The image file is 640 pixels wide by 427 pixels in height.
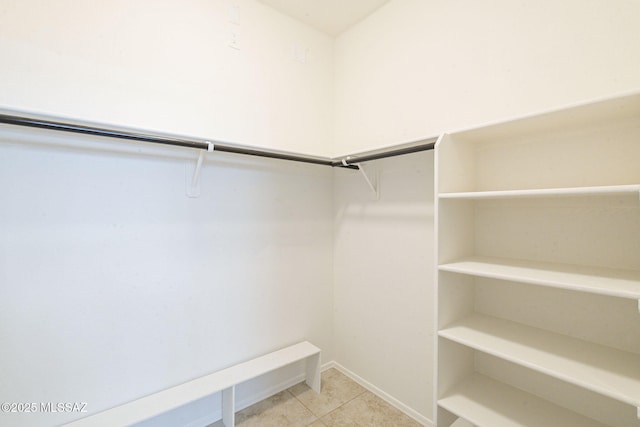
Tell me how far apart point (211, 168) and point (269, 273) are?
862mm

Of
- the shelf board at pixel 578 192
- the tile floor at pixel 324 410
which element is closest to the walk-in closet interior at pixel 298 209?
the shelf board at pixel 578 192

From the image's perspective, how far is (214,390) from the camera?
1.62 meters

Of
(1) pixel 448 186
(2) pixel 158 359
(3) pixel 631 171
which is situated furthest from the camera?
(2) pixel 158 359

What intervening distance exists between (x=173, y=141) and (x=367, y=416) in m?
2.13

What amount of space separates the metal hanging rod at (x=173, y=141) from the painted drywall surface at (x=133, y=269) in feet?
0.78

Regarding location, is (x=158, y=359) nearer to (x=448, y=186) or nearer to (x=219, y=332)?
(x=219, y=332)

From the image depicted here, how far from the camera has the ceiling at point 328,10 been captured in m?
2.00

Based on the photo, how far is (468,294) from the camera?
1.50m

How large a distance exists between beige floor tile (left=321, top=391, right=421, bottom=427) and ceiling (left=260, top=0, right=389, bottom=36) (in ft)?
9.63

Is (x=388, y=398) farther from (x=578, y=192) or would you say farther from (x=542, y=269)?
(x=578, y=192)

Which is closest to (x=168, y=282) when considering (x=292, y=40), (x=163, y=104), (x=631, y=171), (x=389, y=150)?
(x=163, y=104)

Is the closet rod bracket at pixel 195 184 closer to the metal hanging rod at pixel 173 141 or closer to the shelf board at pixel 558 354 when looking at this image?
the metal hanging rod at pixel 173 141

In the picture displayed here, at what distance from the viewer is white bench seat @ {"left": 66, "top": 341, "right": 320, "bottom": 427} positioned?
1404 millimetres

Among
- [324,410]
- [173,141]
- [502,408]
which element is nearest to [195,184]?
[173,141]
